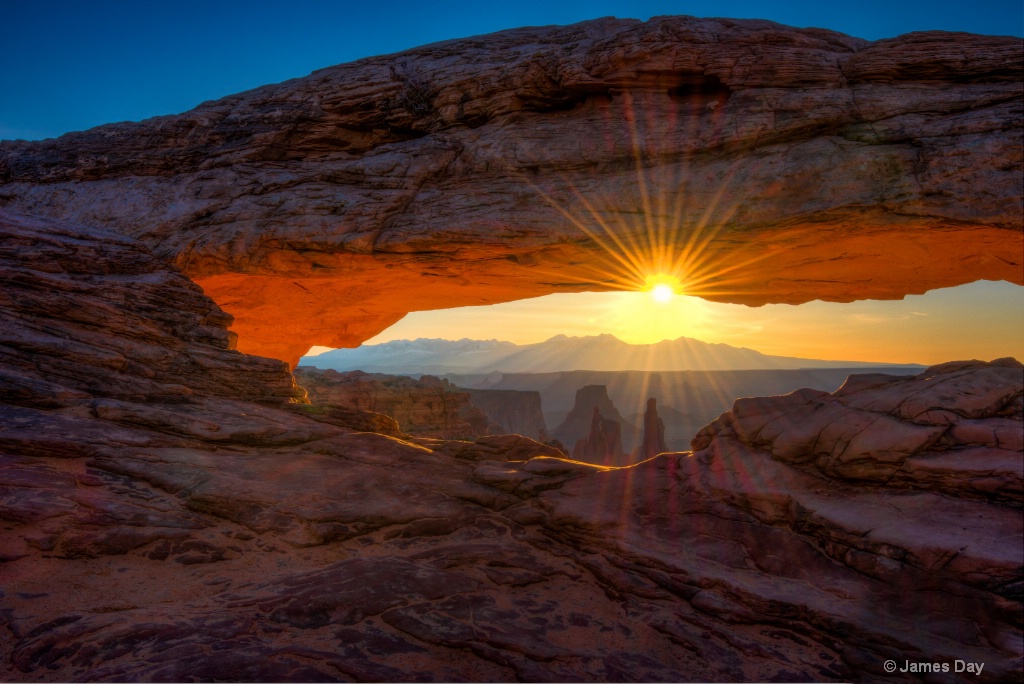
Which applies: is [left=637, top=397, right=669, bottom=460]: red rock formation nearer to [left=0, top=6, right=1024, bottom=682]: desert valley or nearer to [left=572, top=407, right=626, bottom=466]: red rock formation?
[left=572, top=407, right=626, bottom=466]: red rock formation

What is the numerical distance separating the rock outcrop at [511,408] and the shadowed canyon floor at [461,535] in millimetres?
61918

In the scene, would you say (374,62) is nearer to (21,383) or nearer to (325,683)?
(21,383)

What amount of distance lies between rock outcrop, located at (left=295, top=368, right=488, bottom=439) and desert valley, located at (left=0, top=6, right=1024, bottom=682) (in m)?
20.5

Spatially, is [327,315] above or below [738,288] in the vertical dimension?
below

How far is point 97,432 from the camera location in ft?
35.5

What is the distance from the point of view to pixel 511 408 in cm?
7675

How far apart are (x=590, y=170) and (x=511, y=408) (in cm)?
6427

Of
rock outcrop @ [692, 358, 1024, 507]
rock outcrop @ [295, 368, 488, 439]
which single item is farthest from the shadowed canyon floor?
rock outcrop @ [295, 368, 488, 439]

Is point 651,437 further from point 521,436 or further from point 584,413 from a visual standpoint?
point 521,436

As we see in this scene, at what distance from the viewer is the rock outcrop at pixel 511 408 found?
2968 inches

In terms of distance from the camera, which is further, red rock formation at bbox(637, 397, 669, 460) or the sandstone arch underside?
red rock formation at bbox(637, 397, 669, 460)

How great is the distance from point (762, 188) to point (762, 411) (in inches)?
201

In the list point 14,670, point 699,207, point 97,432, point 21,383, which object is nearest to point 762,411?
point 699,207

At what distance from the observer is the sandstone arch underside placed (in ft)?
38.3
